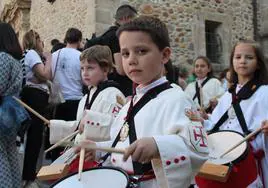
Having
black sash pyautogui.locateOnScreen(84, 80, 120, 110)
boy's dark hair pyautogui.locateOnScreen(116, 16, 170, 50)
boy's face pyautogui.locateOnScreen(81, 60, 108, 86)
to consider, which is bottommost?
black sash pyautogui.locateOnScreen(84, 80, 120, 110)

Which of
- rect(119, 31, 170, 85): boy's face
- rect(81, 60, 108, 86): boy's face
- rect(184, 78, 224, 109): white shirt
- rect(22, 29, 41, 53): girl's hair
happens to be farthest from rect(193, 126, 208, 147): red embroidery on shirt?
rect(184, 78, 224, 109): white shirt

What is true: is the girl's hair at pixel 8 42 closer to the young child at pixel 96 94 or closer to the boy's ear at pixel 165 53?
the young child at pixel 96 94

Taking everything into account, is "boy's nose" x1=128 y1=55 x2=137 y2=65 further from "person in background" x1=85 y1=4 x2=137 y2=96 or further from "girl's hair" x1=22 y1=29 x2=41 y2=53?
"girl's hair" x1=22 y1=29 x2=41 y2=53

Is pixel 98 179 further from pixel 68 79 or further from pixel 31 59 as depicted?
pixel 68 79

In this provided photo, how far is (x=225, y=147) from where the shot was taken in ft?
9.89

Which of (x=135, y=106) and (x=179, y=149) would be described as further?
(x=135, y=106)

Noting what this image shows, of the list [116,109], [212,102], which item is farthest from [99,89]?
[212,102]

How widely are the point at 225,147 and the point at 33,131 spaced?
242 centimetres

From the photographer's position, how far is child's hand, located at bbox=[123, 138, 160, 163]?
70.4 inches

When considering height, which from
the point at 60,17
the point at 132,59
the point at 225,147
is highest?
the point at 60,17

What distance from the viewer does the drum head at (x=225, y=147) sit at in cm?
287

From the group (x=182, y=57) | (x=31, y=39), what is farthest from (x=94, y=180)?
(x=182, y=57)

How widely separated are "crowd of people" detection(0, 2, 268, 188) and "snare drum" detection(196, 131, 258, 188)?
0.04 feet

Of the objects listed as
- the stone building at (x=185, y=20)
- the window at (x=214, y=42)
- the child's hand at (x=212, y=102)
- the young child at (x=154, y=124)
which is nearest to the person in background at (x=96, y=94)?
the young child at (x=154, y=124)
